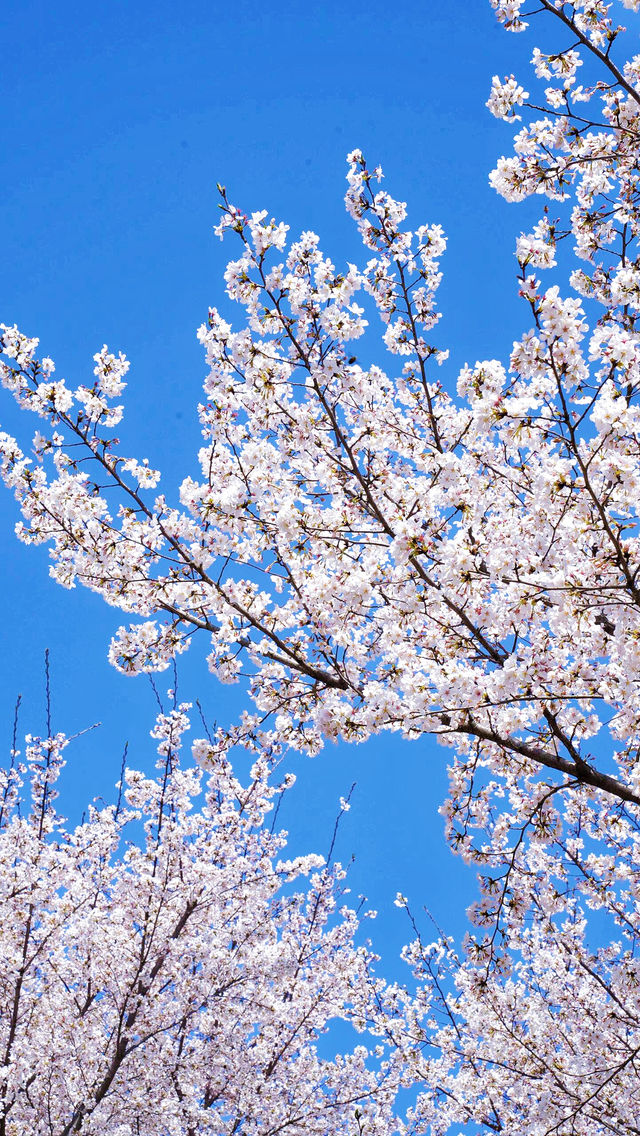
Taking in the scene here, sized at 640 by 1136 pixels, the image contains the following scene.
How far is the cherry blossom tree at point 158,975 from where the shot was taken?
26.3 ft

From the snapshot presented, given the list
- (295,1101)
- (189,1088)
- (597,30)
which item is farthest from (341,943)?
(597,30)

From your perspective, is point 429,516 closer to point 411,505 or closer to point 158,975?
point 411,505

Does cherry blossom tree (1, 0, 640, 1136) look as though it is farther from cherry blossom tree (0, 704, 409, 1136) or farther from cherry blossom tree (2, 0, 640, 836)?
cherry blossom tree (0, 704, 409, 1136)

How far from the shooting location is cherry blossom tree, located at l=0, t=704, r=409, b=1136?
26.3ft

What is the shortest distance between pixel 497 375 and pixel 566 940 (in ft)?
23.8

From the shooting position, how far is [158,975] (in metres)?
8.61

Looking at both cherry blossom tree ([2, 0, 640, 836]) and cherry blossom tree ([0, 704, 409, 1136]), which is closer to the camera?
cherry blossom tree ([2, 0, 640, 836])

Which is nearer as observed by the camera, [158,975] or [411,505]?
[411,505]

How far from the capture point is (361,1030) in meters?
11.4

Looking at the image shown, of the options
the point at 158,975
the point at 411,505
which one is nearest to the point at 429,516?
the point at 411,505

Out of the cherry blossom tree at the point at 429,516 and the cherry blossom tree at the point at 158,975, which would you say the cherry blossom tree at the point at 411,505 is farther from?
the cherry blossom tree at the point at 158,975

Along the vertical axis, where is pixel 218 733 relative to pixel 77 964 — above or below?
above

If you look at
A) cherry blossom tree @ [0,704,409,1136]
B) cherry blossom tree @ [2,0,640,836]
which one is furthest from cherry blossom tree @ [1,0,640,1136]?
cherry blossom tree @ [0,704,409,1136]

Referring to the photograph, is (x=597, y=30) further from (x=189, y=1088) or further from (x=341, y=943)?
(x=341, y=943)
